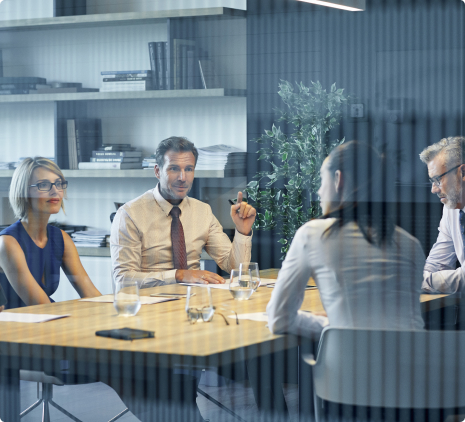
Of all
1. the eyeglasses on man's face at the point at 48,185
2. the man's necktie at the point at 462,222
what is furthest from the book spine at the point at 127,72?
the man's necktie at the point at 462,222

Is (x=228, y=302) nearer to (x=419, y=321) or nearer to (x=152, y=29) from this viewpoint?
(x=419, y=321)

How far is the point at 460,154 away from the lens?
1.48 m

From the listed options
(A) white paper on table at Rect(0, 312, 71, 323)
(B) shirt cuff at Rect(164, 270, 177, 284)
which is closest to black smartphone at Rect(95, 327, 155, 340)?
(A) white paper on table at Rect(0, 312, 71, 323)

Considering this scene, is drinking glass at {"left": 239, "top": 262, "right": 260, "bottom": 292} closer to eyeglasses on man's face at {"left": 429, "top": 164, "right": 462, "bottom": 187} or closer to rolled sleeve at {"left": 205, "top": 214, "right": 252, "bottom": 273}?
rolled sleeve at {"left": 205, "top": 214, "right": 252, "bottom": 273}

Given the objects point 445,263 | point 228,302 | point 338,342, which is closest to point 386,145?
point 445,263

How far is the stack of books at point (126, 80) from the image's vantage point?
1.84 meters

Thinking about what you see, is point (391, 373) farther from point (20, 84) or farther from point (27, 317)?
point (20, 84)

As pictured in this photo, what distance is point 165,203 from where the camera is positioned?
2.23 m

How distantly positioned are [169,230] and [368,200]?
1078 mm

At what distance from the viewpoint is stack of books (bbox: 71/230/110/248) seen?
6.50 feet

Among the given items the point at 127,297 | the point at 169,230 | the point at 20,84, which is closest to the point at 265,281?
the point at 127,297

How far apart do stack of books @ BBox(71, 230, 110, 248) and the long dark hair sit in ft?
2.65

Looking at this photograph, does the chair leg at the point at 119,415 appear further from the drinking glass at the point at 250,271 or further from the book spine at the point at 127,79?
the book spine at the point at 127,79

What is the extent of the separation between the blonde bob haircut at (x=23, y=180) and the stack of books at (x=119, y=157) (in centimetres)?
17
